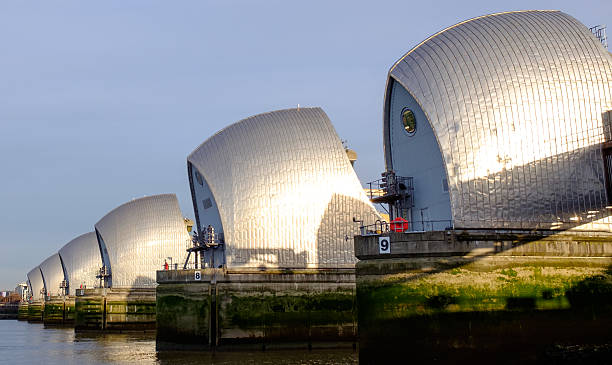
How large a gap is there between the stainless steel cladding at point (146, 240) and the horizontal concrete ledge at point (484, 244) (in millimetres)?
46991

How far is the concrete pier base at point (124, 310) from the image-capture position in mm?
67000

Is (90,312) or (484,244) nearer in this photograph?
(484,244)

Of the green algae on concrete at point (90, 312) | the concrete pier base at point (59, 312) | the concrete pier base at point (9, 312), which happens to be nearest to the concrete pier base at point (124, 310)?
the green algae on concrete at point (90, 312)

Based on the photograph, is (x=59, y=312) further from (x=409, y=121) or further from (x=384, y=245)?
(x=384, y=245)

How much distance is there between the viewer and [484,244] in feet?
88.5

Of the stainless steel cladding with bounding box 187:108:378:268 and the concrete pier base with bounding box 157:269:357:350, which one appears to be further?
the stainless steel cladding with bounding box 187:108:378:268

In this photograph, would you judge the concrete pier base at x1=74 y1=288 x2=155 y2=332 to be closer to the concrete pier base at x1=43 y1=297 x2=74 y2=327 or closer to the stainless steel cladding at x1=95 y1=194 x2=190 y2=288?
the stainless steel cladding at x1=95 y1=194 x2=190 y2=288

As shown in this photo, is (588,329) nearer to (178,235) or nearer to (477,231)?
(477,231)

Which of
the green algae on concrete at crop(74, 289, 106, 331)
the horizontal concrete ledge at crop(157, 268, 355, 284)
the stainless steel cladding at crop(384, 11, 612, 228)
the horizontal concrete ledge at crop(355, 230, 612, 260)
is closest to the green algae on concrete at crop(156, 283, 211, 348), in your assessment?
the horizontal concrete ledge at crop(157, 268, 355, 284)

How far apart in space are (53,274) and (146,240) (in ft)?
199

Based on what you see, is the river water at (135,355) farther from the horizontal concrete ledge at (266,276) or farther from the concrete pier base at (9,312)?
the concrete pier base at (9,312)

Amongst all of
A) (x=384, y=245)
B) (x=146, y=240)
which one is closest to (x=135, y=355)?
(x=384, y=245)

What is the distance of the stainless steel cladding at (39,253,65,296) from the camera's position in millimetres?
120750

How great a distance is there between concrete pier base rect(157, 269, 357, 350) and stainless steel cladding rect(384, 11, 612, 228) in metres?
11.3
